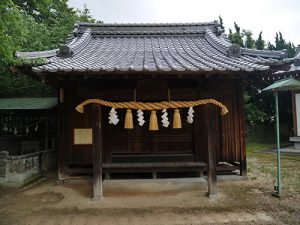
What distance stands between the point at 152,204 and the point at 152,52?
5.63 meters

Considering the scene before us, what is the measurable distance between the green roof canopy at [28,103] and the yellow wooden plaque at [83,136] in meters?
3.86

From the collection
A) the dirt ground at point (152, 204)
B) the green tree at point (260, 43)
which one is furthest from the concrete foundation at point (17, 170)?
the green tree at point (260, 43)

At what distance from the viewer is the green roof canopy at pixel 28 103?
12317 millimetres

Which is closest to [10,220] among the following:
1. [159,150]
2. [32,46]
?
[159,150]

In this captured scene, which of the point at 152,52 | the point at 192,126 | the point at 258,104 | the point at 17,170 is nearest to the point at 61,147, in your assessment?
the point at 17,170

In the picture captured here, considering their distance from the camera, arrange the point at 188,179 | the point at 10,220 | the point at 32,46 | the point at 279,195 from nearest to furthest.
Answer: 1. the point at 10,220
2. the point at 279,195
3. the point at 188,179
4. the point at 32,46

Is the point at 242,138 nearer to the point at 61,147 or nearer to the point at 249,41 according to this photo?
the point at 61,147

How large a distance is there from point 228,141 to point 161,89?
3.33 m

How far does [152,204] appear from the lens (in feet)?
23.4

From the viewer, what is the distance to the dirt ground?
20.0 ft

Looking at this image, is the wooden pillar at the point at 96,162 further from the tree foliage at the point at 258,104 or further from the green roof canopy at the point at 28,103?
the tree foliage at the point at 258,104

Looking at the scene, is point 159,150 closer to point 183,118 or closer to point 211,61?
point 183,118

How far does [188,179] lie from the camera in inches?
352

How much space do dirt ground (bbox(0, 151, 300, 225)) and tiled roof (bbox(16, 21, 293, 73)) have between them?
3.68 meters
